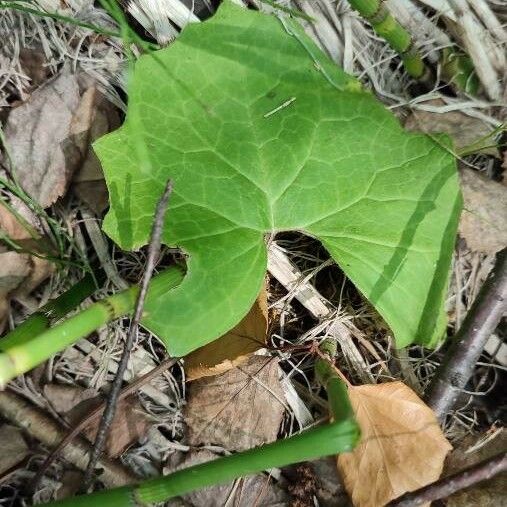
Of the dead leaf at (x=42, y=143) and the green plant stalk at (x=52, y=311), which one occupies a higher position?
the dead leaf at (x=42, y=143)

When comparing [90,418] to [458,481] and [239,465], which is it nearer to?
[239,465]

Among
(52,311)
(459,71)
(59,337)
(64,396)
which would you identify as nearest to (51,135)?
(52,311)

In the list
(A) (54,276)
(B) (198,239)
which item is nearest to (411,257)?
(B) (198,239)

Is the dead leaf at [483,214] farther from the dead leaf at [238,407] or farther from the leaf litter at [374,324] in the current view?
the dead leaf at [238,407]

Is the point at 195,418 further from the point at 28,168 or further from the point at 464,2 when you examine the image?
the point at 464,2

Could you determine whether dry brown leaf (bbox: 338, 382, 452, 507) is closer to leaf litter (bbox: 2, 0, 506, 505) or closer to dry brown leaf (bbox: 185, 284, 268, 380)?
leaf litter (bbox: 2, 0, 506, 505)

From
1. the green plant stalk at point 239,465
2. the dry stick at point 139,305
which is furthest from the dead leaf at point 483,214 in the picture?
the dry stick at point 139,305
